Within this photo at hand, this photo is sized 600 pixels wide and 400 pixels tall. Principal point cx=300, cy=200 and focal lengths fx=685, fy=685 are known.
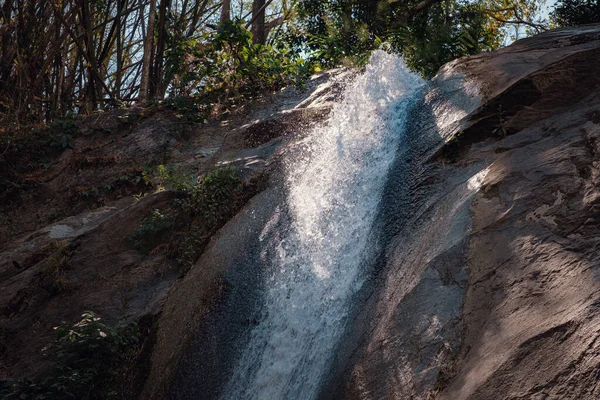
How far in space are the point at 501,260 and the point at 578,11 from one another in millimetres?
8261

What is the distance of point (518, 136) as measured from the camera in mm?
5957

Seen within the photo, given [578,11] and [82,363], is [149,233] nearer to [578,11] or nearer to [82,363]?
[82,363]

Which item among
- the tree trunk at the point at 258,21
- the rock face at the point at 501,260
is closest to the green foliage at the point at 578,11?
the rock face at the point at 501,260

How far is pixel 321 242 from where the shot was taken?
6461mm

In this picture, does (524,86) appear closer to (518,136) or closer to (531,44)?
(518,136)

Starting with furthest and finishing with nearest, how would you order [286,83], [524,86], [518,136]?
[286,83] → [524,86] → [518,136]

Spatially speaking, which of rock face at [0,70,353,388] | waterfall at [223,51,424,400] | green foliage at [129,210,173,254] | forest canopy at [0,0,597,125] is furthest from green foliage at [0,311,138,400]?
forest canopy at [0,0,597,125]

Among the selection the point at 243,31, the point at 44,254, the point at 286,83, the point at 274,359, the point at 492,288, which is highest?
the point at 243,31

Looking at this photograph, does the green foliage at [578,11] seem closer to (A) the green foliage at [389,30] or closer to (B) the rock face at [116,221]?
(A) the green foliage at [389,30]

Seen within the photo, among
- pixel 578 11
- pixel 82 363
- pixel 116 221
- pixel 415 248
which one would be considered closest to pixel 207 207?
pixel 116 221

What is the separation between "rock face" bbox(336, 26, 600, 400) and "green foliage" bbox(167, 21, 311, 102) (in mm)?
4222

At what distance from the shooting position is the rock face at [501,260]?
3.68 m

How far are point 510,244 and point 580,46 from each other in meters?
3.22

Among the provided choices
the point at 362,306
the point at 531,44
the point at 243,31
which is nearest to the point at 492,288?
the point at 362,306
